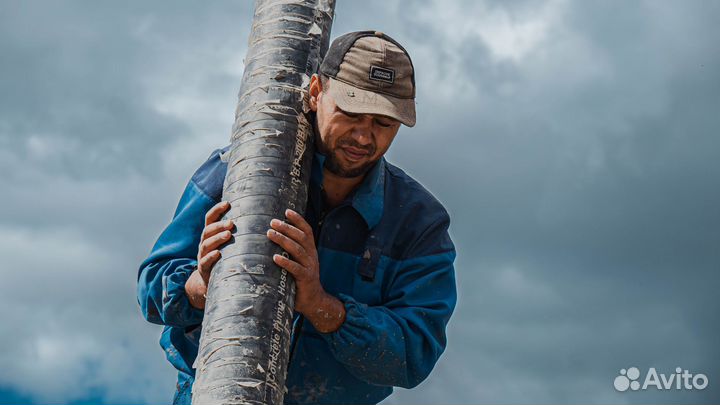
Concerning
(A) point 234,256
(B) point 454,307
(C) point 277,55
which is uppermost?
(C) point 277,55

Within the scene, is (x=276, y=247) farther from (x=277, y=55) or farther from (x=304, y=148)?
(x=277, y=55)

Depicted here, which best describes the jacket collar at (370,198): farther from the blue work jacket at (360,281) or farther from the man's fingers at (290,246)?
the man's fingers at (290,246)

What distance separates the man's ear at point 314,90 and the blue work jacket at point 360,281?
364mm

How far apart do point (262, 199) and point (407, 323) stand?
1358 mm

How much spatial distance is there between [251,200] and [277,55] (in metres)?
0.75

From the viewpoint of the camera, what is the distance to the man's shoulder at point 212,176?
5.71 metres

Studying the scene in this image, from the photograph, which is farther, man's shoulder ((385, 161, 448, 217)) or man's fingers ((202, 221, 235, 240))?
man's shoulder ((385, 161, 448, 217))

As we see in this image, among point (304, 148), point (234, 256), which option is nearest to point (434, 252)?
point (304, 148)

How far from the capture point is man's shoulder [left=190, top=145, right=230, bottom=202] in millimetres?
5707

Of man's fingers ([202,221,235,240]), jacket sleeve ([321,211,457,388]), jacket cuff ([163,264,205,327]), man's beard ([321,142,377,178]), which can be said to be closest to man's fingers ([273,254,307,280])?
man's fingers ([202,221,235,240])

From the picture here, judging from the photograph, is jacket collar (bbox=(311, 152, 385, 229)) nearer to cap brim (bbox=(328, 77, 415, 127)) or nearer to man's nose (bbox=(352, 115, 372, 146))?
man's nose (bbox=(352, 115, 372, 146))

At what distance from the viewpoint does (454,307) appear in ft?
19.6

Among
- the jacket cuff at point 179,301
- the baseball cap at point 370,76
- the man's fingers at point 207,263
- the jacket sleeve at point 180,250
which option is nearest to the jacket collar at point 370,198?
the baseball cap at point 370,76

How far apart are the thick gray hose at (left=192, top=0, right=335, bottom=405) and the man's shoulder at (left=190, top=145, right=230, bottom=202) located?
2.04ft
